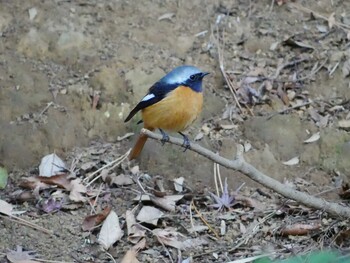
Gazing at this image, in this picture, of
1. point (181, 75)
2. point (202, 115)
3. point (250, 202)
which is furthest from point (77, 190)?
point (202, 115)

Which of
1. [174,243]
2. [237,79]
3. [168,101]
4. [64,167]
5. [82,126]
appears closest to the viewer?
[174,243]

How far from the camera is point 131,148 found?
5727mm

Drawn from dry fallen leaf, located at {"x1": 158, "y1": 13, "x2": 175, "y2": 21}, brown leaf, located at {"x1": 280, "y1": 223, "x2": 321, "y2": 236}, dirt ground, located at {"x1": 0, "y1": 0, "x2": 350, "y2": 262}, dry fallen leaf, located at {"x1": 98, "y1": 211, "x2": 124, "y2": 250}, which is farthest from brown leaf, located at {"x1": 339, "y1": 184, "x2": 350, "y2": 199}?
dry fallen leaf, located at {"x1": 158, "y1": 13, "x2": 175, "y2": 21}

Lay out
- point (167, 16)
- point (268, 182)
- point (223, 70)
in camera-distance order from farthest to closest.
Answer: point (167, 16) < point (223, 70) < point (268, 182)

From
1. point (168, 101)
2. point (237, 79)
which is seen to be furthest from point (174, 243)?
point (237, 79)

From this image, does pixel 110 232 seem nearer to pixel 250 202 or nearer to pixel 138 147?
pixel 138 147

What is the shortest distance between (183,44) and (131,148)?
132 centimetres

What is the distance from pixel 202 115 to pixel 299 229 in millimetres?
1666

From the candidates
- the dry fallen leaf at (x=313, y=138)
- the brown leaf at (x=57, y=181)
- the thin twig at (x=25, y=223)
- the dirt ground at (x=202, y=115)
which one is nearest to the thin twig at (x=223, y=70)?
the dirt ground at (x=202, y=115)

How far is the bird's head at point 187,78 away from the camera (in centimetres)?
519

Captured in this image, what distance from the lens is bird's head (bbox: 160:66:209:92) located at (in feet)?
17.0

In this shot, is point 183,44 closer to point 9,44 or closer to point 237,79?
point 237,79

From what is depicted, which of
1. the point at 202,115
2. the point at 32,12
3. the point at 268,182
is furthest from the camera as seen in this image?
the point at 32,12

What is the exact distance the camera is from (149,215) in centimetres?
494
